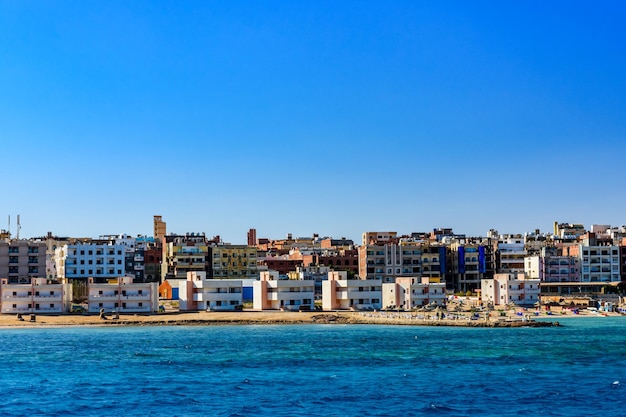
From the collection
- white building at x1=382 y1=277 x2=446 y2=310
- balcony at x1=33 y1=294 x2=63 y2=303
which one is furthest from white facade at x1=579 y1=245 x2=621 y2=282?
balcony at x1=33 y1=294 x2=63 y2=303

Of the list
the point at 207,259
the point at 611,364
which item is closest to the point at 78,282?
the point at 207,259

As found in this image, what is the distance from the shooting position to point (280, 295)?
454ft

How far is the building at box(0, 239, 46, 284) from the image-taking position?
158m

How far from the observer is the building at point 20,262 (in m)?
158

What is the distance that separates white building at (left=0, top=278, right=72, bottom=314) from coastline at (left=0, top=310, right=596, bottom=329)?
6.72 feet

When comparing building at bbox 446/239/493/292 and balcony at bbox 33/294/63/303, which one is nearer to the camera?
balcony at bbox 33/294/63/303

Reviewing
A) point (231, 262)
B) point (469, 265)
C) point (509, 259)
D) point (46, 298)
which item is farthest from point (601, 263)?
point (46, 298)

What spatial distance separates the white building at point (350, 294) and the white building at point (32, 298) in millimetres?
37732

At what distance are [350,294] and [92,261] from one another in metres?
56.3

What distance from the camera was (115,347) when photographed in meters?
96.1

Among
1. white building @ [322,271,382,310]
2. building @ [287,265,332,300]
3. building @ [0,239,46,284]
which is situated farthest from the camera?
building @ [287,265,332,300]

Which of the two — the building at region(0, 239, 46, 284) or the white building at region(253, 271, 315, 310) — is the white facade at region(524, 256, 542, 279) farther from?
the building at region(0, 239, 46, 284)

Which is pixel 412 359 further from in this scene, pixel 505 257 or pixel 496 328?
pixel 505 257

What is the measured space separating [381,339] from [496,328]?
80.2 ft
